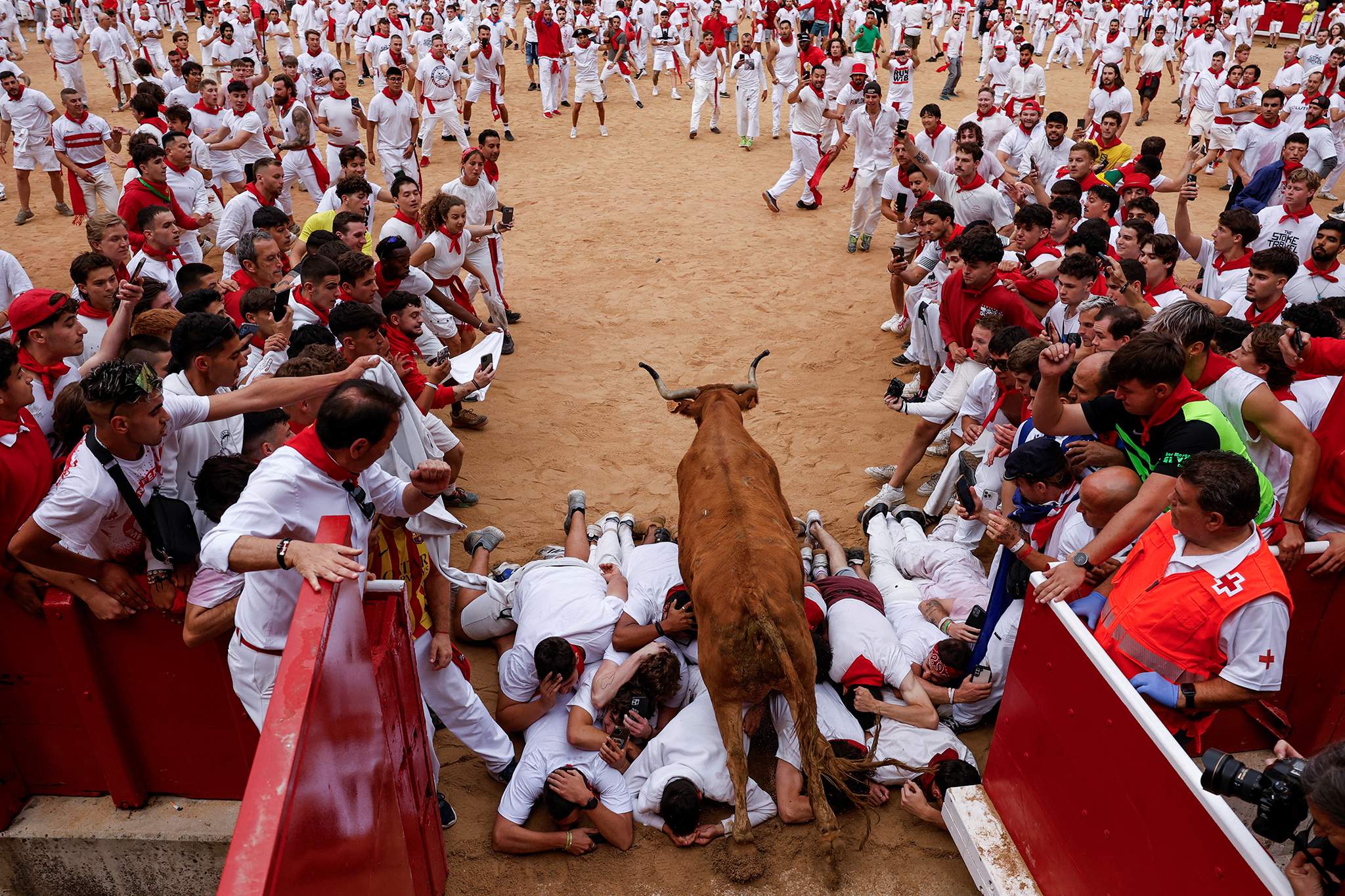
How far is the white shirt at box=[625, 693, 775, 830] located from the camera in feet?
15.9

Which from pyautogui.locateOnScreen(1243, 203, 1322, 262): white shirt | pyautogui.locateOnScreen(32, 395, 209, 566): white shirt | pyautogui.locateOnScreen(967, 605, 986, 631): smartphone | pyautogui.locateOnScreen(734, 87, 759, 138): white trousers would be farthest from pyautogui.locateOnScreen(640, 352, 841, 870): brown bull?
pyautogui.locateOnScreen(734, 87, 759, 138): white trousers

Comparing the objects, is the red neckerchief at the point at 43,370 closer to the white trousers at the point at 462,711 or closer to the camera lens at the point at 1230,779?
the white trousers at the point at 462,711

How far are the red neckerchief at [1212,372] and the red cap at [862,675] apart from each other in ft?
7.73

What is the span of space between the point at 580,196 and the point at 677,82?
1003 cm

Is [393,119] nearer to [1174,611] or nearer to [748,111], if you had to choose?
[748,111]

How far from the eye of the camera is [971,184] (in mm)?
10141

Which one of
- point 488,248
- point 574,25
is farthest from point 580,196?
point 574,25

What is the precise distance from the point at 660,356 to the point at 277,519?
22.6 feet

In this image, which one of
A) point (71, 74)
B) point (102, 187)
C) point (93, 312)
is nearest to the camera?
point (93, 312)

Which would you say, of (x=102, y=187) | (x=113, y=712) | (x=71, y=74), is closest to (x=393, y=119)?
(x=102, y=187)

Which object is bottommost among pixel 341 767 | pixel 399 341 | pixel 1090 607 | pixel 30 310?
pixel 1090 607

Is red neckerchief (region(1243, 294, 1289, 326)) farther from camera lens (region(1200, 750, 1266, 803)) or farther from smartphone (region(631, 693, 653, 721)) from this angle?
smartphone (region(631, 693, 653, 721))

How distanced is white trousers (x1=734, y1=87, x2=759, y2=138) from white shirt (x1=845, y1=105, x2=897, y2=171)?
627 cm

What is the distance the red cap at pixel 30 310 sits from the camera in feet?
16.9
